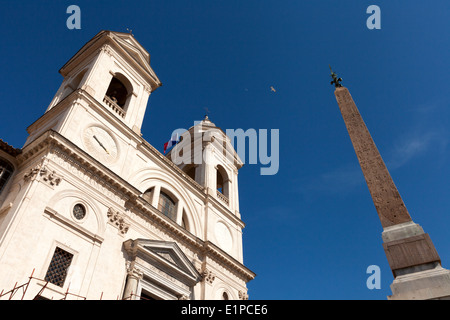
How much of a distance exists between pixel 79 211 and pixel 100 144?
3908 millimetres

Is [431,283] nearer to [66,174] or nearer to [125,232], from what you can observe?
[125,232]

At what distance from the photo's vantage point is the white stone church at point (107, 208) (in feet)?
39.2

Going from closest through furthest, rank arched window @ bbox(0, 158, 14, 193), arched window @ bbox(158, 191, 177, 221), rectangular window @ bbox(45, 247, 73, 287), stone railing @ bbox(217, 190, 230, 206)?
rectangular window @ bbox(45, 247, 73, 287), arched window @ bbox(0, 158, 14, 193), arched window @ bbox(158, 191, 177, 221), stone railing @ bbox(217, 190, 230, 206)

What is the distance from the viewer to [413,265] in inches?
297

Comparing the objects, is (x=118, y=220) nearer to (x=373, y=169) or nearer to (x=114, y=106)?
(x=114, y=106)

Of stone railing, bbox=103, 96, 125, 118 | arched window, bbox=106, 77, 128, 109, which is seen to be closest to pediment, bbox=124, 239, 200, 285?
stone railing, bbox=103, 96, 125, 118

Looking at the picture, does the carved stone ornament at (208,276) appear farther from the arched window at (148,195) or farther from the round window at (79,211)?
the round window at (79,211)

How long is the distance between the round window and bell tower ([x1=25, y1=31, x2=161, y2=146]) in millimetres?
3145

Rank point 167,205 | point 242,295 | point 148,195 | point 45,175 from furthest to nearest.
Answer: point 242,295, point 167,205, point 148,195, point 45,175

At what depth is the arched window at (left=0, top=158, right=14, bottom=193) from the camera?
564 inches

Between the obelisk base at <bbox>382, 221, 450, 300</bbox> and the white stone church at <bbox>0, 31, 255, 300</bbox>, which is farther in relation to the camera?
the white stone church at <bbox>0, 31, 255, 300</bbox>

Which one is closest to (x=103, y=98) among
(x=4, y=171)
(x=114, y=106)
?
(x=114, y=106)

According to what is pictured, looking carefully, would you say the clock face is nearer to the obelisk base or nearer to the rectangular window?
the rectangular window

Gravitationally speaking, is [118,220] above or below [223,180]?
below
